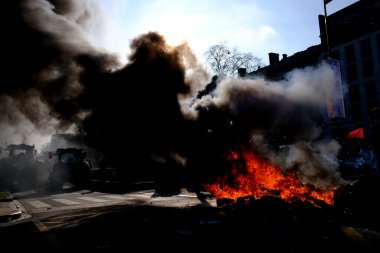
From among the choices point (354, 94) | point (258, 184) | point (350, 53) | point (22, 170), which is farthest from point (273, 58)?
point (258, 184)

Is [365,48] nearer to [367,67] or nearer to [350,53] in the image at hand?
[350,53]

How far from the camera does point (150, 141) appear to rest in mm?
15031

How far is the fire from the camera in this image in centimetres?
941

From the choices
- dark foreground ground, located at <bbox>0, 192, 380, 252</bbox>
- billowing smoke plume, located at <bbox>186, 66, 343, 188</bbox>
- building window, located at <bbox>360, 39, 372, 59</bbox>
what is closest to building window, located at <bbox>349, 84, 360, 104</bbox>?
building window, located at <bbox>360, 39, 372, 59</bbox>

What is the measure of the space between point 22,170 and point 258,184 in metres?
22.7

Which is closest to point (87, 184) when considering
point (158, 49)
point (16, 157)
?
point (16, 157)

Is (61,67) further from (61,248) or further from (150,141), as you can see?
(61,248)

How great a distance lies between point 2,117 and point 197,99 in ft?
26.5

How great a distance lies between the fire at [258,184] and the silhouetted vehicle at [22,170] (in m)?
19.1

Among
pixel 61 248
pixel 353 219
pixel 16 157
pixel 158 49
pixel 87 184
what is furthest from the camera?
pixel 16 157

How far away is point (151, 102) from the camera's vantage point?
14258 millimetres

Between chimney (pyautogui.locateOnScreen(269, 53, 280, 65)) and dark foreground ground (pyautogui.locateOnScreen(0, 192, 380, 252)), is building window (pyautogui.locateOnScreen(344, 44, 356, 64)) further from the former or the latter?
dark foreground ground (pyautogui.locateOnScreen(0, 192, 380, 252))

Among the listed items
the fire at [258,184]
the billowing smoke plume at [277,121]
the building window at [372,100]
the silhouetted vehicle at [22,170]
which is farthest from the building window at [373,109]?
the silhouetted vehicle at [22,170]

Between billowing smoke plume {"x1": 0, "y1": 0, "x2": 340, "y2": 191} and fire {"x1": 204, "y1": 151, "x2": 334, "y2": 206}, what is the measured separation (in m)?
0.51
